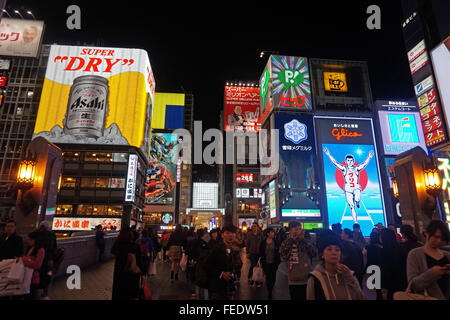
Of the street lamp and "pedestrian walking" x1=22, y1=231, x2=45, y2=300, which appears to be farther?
the street lamp

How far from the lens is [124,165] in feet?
167

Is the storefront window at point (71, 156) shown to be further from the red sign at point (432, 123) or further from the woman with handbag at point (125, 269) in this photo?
the red sign at point (432, 123)

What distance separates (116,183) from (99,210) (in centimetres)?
580

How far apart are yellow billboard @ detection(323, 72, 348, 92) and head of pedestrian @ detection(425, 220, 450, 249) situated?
148 ft

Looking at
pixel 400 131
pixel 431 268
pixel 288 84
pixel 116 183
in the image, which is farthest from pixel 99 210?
pixel 400 131

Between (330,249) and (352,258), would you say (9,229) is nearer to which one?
(330,249)

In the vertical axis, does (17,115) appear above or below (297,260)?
above

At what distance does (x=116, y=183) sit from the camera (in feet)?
166

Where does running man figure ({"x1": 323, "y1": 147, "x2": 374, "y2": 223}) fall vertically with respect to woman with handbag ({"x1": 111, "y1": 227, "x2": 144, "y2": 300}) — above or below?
above

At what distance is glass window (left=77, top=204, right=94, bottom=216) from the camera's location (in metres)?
47.9

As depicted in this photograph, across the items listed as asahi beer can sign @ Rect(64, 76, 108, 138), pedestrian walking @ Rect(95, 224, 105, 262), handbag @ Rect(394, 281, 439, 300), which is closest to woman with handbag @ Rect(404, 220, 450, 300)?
handbag @ Rect(394, 281, 439, 300)

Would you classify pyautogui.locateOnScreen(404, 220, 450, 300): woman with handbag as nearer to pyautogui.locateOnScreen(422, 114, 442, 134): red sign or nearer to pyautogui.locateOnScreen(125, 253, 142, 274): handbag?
pyautogui.locateOnScreen(125, 253, 142, 274): handbag
